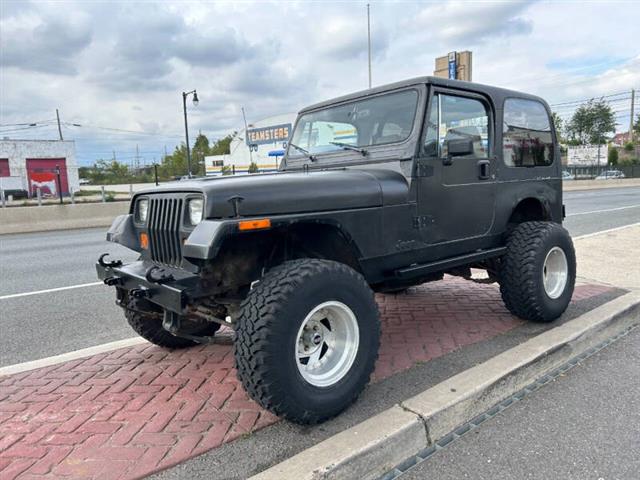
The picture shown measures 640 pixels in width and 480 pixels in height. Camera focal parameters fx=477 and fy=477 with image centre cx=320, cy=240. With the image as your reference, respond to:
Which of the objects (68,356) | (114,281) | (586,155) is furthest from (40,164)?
(586,155)

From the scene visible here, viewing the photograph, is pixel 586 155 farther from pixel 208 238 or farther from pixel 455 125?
pixel 208 238

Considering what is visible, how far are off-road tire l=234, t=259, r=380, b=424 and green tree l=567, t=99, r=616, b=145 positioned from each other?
73.4 meters

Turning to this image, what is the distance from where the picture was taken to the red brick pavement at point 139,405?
2.37 meters

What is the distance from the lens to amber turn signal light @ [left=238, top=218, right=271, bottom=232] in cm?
246

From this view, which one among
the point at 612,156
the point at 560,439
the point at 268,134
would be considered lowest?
the point at 560,439

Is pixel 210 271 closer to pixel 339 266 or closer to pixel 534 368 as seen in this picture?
pixel 339 266

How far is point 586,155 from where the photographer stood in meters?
56.8

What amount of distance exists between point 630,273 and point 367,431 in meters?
5.17

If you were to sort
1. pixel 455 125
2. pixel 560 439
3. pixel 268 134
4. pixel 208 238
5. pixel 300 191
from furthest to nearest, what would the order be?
1. pixel 268 134
2. pixel 455 125
3. pixel 300 191
4. pixel 560 439
5. pixel 208 238

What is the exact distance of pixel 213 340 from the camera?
305cm

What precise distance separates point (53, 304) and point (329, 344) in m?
4.17

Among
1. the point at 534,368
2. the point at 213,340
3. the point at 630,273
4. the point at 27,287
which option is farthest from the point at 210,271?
the point at 630,273

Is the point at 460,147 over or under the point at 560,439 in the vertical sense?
over

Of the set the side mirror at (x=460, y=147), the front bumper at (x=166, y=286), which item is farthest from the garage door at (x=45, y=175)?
the side mirror at (x=460, y=147)
